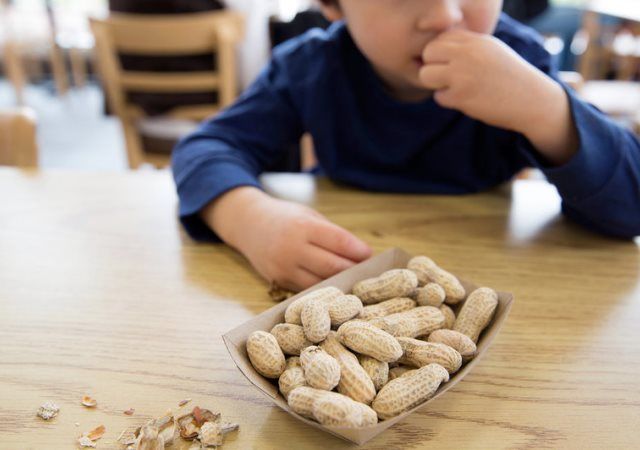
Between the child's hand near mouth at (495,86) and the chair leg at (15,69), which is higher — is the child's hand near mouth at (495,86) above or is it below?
above

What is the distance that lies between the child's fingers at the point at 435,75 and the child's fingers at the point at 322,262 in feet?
0.88

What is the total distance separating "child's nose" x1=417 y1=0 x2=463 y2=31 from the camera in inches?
26.3

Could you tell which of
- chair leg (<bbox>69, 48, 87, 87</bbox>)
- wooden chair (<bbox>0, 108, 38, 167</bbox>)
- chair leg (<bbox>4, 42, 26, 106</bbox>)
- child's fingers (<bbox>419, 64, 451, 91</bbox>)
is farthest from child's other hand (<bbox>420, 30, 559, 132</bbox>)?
chair leg (<bbox>69, 48, 87, 87</bbox>)

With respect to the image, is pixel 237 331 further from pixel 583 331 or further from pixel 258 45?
pixel 258 45

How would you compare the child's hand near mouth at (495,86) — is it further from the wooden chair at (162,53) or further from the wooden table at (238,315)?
the wooden chair at (162,53)

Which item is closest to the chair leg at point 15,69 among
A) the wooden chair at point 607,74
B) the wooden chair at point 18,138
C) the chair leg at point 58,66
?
the chair leg at point 58,66

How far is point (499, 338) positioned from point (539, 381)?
0.20 feet

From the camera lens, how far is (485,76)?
2.18 feet

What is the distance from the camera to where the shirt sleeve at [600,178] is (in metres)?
0.68

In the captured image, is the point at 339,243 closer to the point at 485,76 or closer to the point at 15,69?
the point at 485,76

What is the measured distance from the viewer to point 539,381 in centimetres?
44

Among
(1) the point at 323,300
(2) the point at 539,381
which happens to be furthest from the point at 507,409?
(1) the point at 323,300

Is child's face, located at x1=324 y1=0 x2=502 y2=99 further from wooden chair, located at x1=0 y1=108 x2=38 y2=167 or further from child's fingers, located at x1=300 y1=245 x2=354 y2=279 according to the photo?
wooden chair, located at x1=0 y1=108 x2=38 y2=167

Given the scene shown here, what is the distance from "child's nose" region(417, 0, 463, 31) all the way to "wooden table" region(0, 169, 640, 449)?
24 cm
